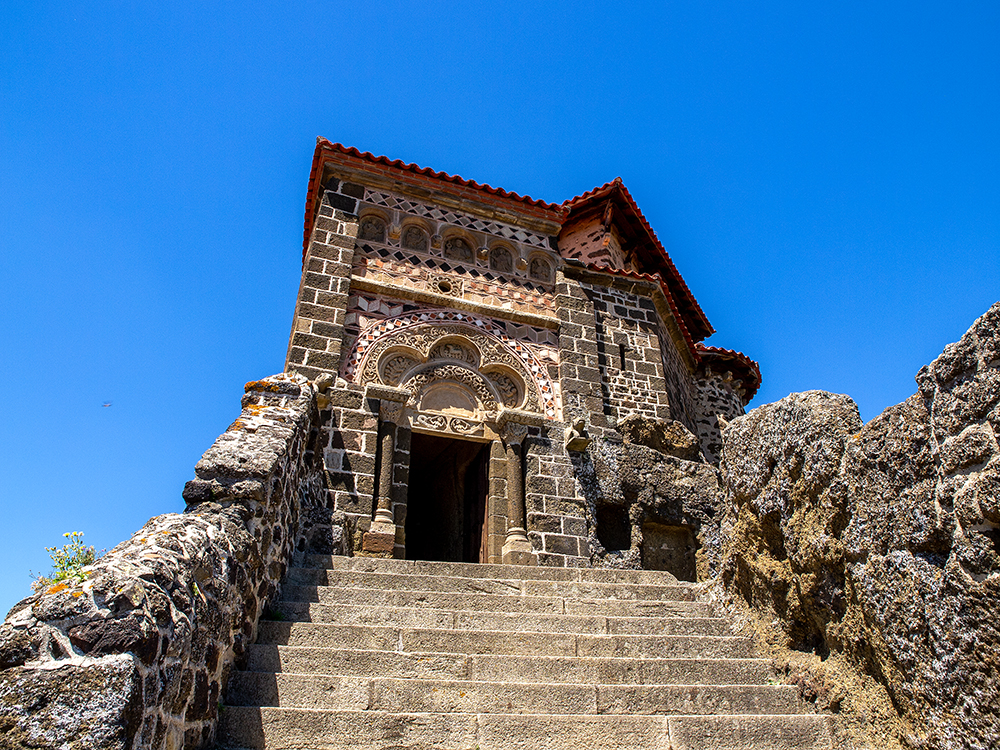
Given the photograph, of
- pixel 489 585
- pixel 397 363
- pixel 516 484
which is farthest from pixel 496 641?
pixel 397 363

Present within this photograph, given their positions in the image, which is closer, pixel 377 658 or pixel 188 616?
pixel 188 616

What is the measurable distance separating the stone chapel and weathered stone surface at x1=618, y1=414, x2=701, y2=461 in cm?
6

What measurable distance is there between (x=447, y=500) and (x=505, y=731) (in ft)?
23.8

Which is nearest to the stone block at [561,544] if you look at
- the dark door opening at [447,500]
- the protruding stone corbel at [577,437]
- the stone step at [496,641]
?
the dark door opening at [447,500]

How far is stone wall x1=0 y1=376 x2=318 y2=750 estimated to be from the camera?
7.48ft

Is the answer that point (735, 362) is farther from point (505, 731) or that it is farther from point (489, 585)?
point (505, 731)

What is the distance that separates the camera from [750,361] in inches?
540

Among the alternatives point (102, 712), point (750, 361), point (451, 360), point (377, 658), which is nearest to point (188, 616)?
point (102, 712)

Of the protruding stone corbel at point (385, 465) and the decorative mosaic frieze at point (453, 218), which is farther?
the decorative mosaic frieze at point (453, 218)

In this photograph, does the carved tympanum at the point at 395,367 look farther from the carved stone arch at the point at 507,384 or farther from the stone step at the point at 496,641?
the stone step at the point at 496,641

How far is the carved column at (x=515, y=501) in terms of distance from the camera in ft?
26.1

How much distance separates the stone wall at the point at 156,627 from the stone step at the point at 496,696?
0.30 meters

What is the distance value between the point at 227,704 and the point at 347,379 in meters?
5.28

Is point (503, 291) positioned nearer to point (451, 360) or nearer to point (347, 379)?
point (451, 360)
